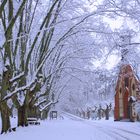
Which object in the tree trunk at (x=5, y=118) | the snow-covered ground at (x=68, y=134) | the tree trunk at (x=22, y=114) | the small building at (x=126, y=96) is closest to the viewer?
the snow-covered ground at (x=68, y=134)

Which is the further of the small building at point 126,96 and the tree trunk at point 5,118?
the small building at point 126,96

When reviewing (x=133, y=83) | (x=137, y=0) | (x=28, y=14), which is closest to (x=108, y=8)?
(x=137, y=0)

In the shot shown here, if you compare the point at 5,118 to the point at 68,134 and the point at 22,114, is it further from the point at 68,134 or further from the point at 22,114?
the point at 22,114

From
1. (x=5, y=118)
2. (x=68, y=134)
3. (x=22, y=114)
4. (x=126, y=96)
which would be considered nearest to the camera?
(x=68, y=134)

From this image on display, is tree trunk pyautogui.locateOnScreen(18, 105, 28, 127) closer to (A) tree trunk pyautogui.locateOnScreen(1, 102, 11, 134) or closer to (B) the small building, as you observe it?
(A) tree trunk pyautogui.locateOnScreen(1, 102, 11, 134)

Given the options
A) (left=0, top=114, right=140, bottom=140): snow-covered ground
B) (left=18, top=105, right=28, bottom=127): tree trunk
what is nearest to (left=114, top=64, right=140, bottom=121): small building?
(left=0, top=114, right=140, bottom=140): snow-covered ground

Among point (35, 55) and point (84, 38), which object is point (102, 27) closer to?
point (35, 55)

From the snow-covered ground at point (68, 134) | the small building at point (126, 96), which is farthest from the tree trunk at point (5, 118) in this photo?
the small building at point (126, 96)

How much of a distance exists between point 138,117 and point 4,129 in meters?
30.6

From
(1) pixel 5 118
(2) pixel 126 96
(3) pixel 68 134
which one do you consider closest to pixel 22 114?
(1) pixel 5 118

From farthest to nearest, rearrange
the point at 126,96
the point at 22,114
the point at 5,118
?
the point at 126,96 → the point at 22,114 → the point at 5,118

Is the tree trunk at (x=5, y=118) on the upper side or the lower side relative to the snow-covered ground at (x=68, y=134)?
upper

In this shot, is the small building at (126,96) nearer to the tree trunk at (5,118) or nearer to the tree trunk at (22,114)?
the tree trunk at (22,114)

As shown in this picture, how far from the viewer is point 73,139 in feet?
58.1
